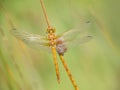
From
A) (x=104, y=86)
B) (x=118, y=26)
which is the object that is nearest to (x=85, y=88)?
(x=104, y=86)

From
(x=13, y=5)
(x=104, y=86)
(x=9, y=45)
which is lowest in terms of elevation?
(x=104, y=86)

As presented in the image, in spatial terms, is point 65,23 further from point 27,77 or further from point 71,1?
point 27,77

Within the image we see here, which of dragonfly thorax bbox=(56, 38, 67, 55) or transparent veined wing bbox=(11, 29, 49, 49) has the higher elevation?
transparent veined wing bbox=(11, 29, 49, 49)

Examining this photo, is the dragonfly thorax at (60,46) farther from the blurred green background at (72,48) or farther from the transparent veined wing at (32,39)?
the blurred green background at (72,48)

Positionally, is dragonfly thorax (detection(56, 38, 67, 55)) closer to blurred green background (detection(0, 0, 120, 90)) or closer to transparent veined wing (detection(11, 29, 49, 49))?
transparent veined wing (detection(11, 29, 49, 49))

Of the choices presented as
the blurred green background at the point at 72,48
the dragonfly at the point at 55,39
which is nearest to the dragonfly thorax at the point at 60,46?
the dragonfly at the point at 55,39

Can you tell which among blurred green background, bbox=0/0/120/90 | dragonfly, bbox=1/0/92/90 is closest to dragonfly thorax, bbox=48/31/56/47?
dragonfly, bbox=1/0/92/90

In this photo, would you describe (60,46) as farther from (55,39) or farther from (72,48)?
(72,48)

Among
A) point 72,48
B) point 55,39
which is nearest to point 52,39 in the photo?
point 55,39
